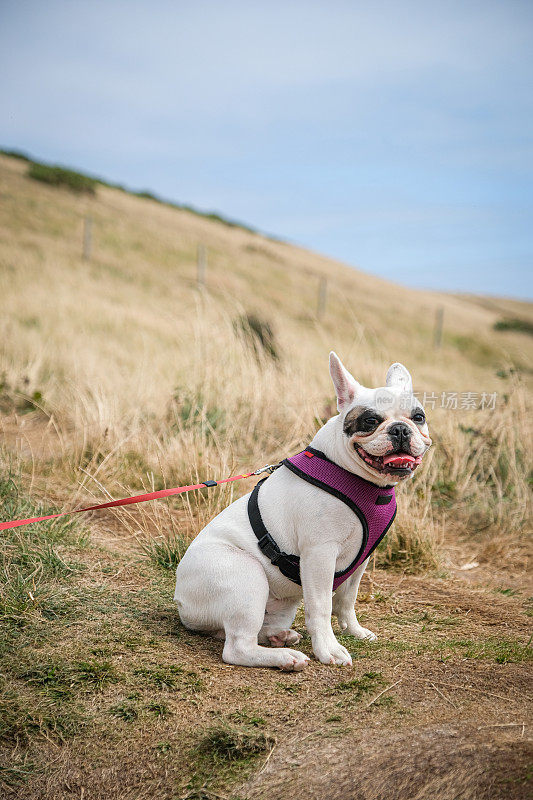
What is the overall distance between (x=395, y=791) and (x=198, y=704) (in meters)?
0.91

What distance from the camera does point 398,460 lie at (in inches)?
110

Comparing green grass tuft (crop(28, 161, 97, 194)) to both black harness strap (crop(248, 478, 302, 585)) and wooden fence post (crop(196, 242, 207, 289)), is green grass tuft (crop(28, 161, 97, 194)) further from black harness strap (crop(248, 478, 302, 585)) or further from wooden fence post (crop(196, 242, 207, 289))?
black harness strap (crop(248, 478, 302, 585))

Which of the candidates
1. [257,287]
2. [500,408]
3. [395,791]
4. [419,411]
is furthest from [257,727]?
[257,287]

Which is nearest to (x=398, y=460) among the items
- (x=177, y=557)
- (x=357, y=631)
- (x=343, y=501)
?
(x=343, y=501)

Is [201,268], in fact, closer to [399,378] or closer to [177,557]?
[177,557]

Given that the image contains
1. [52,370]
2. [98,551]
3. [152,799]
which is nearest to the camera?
[152,799]

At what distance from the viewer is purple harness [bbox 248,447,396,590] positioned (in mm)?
2998

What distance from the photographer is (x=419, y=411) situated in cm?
299

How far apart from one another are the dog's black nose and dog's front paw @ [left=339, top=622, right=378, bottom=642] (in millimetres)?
1114

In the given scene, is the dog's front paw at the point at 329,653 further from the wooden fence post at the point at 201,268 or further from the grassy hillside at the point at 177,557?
the wooden fence post at the point at 201,268

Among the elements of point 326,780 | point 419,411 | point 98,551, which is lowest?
point 98,551

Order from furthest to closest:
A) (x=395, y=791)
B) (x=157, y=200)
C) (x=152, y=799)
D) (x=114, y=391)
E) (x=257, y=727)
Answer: (x=157, y=200) < (x=114, y=391) < (x=257, y=727) < (x=152, y=799) < (x=395, y=791)

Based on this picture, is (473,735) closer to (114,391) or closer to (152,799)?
(152,799)

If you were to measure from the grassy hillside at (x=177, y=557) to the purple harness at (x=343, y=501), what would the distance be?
466mm
